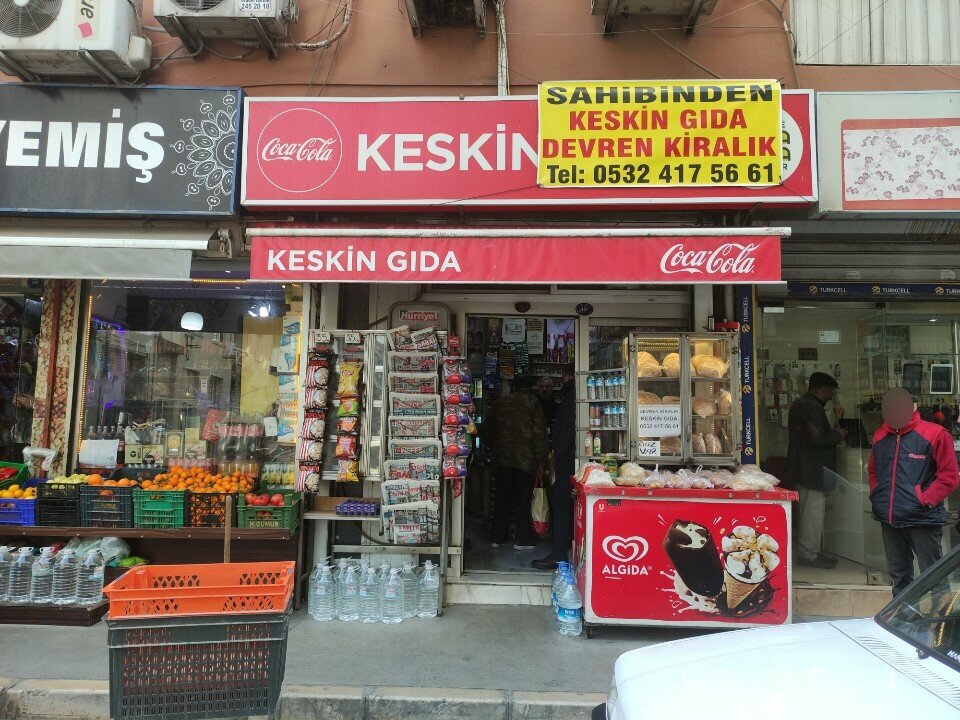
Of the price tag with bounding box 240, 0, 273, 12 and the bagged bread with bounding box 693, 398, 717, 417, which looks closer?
the price tag with bounding box 240, 0, 273, 12

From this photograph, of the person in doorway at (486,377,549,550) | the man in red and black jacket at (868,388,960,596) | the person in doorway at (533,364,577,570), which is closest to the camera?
the man in red and black jacket at (868,388,960,596)

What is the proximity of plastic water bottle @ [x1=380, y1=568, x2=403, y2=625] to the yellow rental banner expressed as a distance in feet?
12.2

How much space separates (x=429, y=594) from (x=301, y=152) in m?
4.10

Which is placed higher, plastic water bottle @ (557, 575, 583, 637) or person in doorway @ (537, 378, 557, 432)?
person in doorway @ (537, 378, 557, 432)

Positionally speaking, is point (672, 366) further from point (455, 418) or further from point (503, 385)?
point (503, 385)

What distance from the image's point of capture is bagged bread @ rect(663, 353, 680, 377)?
234 inches

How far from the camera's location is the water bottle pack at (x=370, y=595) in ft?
18.1

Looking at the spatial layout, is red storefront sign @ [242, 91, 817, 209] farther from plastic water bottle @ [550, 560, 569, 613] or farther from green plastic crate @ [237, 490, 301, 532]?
plastic water bottle @ [550, 560, 569, 613]

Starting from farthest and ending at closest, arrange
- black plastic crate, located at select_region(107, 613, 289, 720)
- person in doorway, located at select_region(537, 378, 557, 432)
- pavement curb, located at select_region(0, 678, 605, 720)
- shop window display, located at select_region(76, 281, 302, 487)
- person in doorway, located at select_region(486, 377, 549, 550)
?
1. person in doorway, located at select_region(537, 378, 557, 432)
2. person in doorway, located at select_region(486, 377, 549, 550)
3. shop window display, located at select_region(76, 281, 302, 487)
4. pavement curb, located at select_region(0, 678, 605, 720)
5. black plastic crate, located at select_region(107, 613, 289, 720)

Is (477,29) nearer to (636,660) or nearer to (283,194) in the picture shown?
(283,194)

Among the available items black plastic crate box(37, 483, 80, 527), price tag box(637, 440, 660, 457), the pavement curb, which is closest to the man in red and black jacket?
price tag box(637, 440, 660, 457)

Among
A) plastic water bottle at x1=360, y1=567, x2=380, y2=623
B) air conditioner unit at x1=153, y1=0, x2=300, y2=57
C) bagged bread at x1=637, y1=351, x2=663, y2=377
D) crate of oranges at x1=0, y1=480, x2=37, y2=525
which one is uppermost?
air conditioner unit at x1=153, y1=0, x2=300, y2=57

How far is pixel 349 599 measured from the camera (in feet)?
18.2

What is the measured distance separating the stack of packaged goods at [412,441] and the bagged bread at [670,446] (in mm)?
2072
